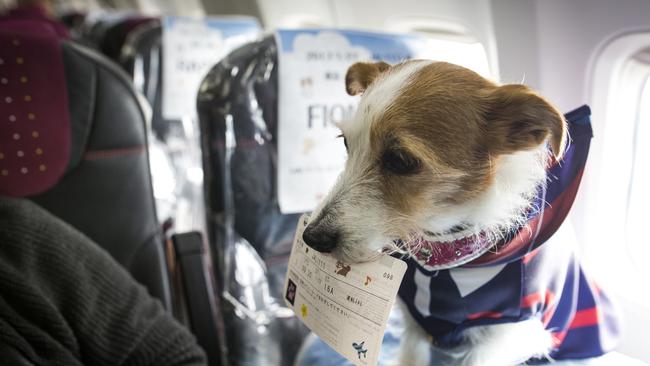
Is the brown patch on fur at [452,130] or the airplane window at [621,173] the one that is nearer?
the brown patch on fur at [452,130]

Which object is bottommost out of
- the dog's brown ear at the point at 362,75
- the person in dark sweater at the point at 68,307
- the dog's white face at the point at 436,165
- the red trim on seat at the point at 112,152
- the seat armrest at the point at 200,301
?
the seat armrest at the point at 200,301

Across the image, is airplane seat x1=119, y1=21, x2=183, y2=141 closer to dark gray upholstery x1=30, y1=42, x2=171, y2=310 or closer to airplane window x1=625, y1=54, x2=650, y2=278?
dark gray upholstery x1=30, y1=42, x2=171, y2=310

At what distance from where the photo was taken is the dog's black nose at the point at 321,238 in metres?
0.61

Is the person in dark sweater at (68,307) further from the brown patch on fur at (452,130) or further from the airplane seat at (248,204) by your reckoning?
the brown patch on fur at (452,130)

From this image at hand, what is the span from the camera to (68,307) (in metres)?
0.86

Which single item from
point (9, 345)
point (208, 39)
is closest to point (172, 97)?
point (208, 39)

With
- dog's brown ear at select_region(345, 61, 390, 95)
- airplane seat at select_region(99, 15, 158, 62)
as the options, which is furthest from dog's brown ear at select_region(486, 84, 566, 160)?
airplane seat at select_region(99, 15, 158, 62)

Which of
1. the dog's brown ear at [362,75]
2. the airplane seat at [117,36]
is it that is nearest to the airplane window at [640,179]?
the dog's brown ear at [362,75]

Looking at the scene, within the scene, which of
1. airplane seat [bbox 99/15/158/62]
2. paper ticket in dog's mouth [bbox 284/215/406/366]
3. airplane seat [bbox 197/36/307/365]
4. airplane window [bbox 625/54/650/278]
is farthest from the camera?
airplane seat [bbox 99/15/158/62]

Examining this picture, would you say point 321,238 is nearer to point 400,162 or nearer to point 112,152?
point 400,162

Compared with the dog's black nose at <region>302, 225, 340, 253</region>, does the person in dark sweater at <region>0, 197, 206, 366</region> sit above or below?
below

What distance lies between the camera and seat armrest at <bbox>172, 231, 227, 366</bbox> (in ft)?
3.80

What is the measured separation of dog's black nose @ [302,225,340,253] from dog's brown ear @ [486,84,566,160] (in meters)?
0.22

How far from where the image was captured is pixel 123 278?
94cm
